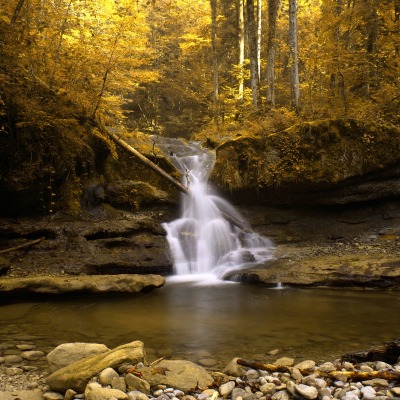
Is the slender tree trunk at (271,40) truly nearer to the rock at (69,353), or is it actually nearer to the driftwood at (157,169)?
the driftwood at (157,169)

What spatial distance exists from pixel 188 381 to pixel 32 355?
2190 millimetres

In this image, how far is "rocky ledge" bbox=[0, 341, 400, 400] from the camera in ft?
10.6

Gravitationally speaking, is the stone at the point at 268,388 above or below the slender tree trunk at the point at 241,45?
below

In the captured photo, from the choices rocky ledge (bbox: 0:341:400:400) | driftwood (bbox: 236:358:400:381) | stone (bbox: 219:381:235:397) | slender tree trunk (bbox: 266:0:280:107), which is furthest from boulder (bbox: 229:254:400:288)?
slender tree trunk (bbox: 266:0:280:107)

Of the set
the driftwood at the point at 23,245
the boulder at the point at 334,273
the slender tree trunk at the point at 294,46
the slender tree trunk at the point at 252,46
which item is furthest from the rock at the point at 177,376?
the slender tree trunk at the point at 252,46

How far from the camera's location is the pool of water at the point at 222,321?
5.05m

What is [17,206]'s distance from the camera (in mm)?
9648

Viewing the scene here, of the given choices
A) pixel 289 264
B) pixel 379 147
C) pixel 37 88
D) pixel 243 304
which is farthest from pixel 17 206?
pixel 379 147

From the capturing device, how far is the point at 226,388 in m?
3.46

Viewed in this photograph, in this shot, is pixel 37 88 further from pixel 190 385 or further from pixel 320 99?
pixel 320 99

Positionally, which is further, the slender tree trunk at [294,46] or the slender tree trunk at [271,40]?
the slender tree trunk at [271,40]

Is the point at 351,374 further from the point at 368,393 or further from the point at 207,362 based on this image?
the point at 207,362

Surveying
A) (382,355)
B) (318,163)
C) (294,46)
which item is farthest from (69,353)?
(294,46)

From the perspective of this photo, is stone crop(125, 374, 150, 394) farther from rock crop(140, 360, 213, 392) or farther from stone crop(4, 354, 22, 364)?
stone crop(4, 354, 22, 364)
